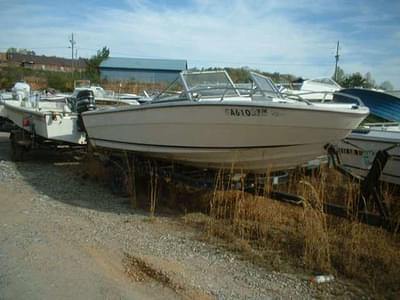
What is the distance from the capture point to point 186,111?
541 centimetres

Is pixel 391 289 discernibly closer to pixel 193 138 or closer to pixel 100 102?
pixel 193 138

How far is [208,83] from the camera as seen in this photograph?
21.3 ft

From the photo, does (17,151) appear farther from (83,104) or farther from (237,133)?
(237,133)

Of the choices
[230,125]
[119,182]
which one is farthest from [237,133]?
[119,182]

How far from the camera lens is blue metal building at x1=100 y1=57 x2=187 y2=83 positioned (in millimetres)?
56969

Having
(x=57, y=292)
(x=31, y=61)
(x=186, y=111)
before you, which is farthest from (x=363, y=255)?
(x=31, y=61)

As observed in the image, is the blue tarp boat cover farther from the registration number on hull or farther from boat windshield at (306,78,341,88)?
the registration number on hull

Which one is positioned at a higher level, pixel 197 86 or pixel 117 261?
pixel 197 86

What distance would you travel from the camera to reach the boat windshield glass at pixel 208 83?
5.97 meters

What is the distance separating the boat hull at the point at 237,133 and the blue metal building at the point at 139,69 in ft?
166

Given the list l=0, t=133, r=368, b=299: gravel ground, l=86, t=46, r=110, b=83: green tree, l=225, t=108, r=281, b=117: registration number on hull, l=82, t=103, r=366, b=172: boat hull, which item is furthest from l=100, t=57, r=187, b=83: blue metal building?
l=225, t=108, r=281, b=117: registration number on hull

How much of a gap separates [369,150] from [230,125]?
2874mm

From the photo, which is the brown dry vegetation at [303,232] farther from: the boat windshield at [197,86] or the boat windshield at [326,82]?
the boat windshield at [326,82]

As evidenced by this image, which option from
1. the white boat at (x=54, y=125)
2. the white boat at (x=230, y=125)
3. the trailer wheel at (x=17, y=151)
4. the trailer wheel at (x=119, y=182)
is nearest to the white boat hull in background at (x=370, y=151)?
the white boat at (x=230, y=125)
